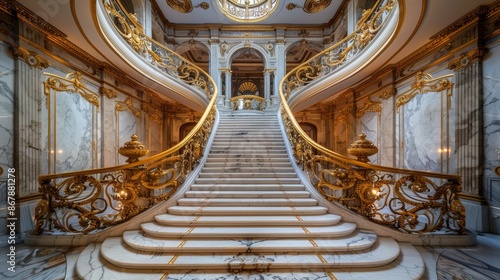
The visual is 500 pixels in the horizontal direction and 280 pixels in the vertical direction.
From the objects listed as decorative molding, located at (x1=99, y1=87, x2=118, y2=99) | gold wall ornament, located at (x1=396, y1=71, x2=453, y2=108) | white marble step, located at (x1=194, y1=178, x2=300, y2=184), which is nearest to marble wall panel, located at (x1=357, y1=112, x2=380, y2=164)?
gold wall ornament, located at (x1=396, y1=71, x2=453, y2=108)

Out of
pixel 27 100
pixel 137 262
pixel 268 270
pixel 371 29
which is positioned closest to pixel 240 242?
pixel 268 270

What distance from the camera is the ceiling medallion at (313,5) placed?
913 cm

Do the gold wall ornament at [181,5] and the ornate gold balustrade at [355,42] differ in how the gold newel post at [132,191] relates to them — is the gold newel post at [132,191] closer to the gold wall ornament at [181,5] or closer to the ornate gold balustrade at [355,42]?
the ornate gold balustrade at [355,42]

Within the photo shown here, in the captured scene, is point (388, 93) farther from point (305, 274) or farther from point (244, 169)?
point (305, 274)

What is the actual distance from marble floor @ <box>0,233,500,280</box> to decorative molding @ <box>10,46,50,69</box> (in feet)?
10.6

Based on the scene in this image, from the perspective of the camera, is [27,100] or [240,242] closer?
[240,242]

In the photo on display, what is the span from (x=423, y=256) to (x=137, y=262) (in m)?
3.49

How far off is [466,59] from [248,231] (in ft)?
17.1

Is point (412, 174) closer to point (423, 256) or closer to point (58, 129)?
point (423, 256)

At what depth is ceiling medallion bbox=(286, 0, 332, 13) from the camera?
913 centimetres

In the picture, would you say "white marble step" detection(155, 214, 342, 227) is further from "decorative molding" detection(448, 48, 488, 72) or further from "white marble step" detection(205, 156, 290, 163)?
"decorative molding" detection(448, 48, 488, 72)

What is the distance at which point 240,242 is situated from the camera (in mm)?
2684

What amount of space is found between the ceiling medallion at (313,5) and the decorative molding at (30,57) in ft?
29.8

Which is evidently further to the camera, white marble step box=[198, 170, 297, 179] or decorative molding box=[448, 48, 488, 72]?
white marble step box=[198, 170, 297, 179]
